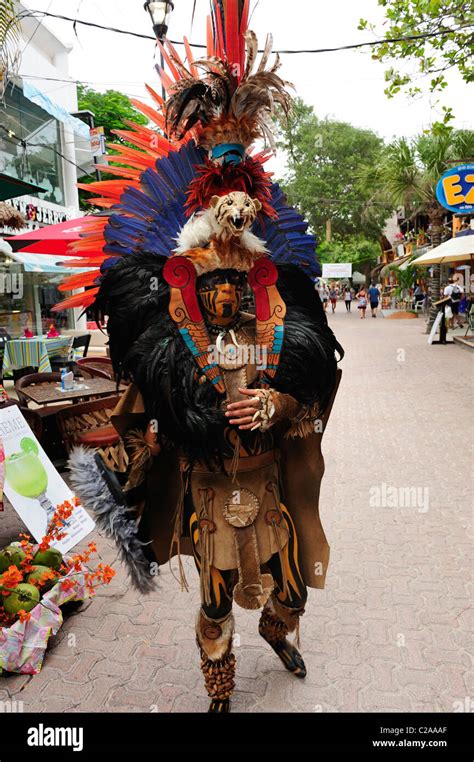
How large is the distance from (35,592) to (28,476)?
97cm

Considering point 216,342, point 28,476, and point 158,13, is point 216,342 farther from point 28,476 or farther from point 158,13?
point 158,13

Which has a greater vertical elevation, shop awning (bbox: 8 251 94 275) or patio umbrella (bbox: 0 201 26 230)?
patio umbrella (bbox: 0 201 26 230)

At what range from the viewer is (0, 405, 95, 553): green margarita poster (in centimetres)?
366

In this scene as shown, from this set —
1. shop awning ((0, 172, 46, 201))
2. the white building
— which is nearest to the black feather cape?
shop awning ((0, 172, 46, 201))

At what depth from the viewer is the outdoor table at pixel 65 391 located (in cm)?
568

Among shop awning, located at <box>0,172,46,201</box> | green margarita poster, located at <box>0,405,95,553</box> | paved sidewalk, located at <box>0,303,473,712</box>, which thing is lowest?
paved sidewalk, located at <box>0,303,473,712</box>

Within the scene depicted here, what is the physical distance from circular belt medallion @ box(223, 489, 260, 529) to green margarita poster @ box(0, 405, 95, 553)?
1863mm

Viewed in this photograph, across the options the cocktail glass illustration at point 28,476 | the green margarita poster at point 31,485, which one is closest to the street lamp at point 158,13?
the green margarita poster at point 31,485

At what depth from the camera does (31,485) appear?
12.2 ft

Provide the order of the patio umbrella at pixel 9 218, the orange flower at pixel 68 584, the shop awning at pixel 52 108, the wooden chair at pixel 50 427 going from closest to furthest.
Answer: the orange flower at pixel 68 584
the wooden chair at pixel 50 427
the patio umbrella at pixel 9 218
the shop awning at pixel 52 108

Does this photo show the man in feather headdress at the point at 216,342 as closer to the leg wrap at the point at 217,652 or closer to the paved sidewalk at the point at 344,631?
the leg wrap at the point at 217,652

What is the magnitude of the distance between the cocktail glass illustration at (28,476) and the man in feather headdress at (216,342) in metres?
1.46

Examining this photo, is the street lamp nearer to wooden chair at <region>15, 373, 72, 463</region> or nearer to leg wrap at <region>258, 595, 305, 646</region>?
wooden chair at <region>15, 373, 72, 463</region>
